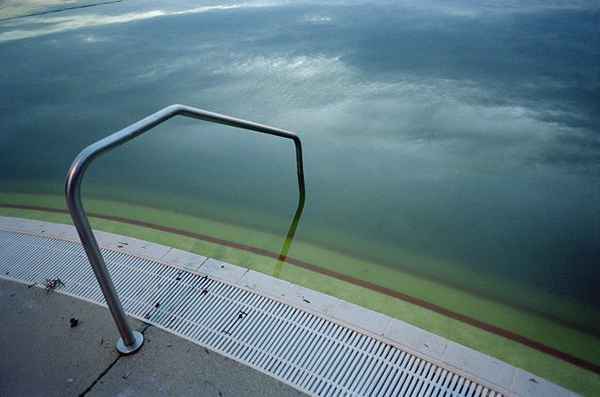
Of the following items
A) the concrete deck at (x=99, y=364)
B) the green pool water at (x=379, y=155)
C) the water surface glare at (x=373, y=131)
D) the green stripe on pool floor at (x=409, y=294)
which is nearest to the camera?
the concrete deck at (x=99, y=364)

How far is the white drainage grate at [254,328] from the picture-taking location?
170 centimetres

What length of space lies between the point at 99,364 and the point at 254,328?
665mm

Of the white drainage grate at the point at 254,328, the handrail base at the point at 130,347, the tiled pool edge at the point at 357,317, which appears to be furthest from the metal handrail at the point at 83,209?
the tiled pool edge at the point at 357,317

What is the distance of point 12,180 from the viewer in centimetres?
385

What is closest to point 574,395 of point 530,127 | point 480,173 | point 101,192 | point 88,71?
point 480,173

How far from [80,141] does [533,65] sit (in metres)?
5.31

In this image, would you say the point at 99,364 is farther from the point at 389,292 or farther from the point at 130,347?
the point at 389,292

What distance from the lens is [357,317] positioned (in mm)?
1970

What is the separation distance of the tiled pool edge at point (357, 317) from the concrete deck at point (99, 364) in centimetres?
43

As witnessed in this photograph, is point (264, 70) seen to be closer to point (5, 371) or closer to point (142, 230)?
point (142, 230)

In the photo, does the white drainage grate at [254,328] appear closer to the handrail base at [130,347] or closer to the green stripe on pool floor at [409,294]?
the handrail base at [130,347]

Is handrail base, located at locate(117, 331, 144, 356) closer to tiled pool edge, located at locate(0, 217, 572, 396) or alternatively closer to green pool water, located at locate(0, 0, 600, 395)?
tiled pool edge, located at locate(0, 217, 572, 396)

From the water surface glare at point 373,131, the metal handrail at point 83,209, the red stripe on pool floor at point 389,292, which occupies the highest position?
the metal handrail at point 83,209

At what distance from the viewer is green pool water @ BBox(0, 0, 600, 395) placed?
8.16 feet
